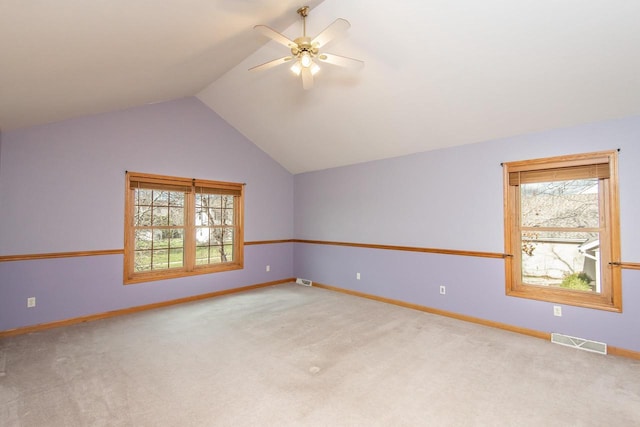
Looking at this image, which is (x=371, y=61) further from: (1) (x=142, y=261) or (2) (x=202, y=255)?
(1) (x=142, y=261)

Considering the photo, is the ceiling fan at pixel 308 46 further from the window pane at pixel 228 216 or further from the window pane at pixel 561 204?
the window pane at pixel 228 216

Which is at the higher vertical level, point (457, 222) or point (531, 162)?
point (531, 162)

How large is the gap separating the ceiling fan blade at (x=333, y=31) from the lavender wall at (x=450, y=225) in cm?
253

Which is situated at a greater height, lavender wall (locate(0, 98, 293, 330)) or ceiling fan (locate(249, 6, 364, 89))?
ceiling fan (locate(249, 6, 364, 89))

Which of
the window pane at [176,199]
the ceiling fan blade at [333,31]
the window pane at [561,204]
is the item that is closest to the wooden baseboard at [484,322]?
the window pane at [561,204]

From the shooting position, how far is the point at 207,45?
283cm

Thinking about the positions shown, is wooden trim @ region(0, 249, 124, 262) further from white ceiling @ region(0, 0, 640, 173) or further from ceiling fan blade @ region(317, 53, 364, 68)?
ceiling fan blade @ region(317, 53, 364, 68)

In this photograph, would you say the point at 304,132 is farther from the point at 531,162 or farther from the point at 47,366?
the point at 47,366

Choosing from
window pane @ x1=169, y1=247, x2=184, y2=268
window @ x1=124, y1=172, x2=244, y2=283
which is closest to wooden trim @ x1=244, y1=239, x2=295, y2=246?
window @ x1=124, y1=172, x2=244, y2=283

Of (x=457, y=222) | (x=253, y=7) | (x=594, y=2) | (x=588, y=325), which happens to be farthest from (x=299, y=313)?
(x=594, y=2)

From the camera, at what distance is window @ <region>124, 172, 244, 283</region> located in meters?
4.37

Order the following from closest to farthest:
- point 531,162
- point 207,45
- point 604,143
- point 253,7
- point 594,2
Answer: point 594,2 < point 253,7 < point 207,45 < point 604,143 < point 531,162

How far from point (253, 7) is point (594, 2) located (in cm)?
249

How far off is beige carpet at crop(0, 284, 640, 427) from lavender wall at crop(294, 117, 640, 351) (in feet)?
1.19
